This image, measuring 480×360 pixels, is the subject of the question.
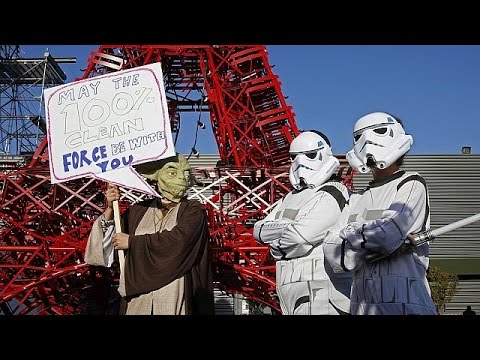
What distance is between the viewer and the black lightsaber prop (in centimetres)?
330

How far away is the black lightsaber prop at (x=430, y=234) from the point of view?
3305mm

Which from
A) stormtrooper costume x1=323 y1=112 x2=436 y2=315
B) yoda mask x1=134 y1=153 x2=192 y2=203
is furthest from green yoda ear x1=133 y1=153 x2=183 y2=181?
stormtrooper costume x1=323 y1=112 x2=436 y2=315

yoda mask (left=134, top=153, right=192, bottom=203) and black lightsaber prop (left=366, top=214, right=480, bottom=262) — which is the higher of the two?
yoda mask (left=134, top=153, right=192, bottom=203)

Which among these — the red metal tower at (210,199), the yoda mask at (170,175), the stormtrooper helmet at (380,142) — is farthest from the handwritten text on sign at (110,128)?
the red metal tower at (210,199)

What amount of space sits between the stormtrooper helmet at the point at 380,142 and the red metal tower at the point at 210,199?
21.5ft

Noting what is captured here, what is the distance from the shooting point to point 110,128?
4.43m

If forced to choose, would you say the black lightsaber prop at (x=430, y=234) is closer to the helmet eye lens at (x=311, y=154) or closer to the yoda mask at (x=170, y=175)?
the helmet eye lens at (x=311, y=154)

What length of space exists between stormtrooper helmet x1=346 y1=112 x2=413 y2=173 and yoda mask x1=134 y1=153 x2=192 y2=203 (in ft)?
4.13

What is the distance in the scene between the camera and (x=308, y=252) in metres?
4.30

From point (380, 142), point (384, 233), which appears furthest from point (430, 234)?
point (380, 142)

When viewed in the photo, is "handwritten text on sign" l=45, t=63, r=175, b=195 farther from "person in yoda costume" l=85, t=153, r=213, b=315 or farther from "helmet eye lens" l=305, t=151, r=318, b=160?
"helmet eye lens" l=305, t=151, r=318, b=160
